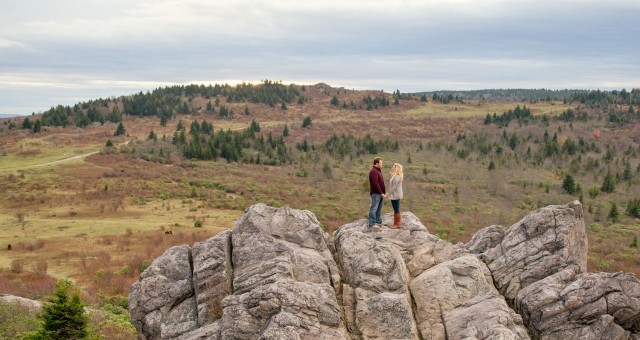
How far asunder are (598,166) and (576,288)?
337 ft

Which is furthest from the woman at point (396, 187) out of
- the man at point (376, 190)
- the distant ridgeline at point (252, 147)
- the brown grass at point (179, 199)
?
the distant ridgeline at point (252, 147)

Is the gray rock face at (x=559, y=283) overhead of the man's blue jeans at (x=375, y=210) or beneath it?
beneath

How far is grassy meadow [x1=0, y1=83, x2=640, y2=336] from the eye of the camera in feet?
120

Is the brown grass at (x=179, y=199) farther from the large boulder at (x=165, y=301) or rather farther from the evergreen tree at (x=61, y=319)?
the large boulder at (x=165, y=301)

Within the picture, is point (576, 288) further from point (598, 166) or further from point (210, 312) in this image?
point (598, 166)

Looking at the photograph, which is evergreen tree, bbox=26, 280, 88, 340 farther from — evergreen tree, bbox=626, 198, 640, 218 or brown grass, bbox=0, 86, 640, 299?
evergreen tree, bbox=626, 198, 640, 218

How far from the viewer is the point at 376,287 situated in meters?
15.3

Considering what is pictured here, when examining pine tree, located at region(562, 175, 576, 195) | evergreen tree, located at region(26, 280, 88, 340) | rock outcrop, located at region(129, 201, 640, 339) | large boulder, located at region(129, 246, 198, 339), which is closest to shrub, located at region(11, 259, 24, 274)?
evergreen tree, located at region(26, 280, 88, 340)

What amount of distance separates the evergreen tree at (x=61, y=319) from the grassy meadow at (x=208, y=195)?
467 inches

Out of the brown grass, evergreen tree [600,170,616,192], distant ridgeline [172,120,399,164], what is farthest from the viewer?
distant ridgeline [172,120,399,164]

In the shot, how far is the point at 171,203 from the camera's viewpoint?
189 ft

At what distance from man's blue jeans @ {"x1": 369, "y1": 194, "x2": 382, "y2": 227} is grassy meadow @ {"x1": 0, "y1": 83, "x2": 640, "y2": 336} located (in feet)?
54.5

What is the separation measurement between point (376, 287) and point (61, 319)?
9.80m

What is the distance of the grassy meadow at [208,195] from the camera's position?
36719mm
